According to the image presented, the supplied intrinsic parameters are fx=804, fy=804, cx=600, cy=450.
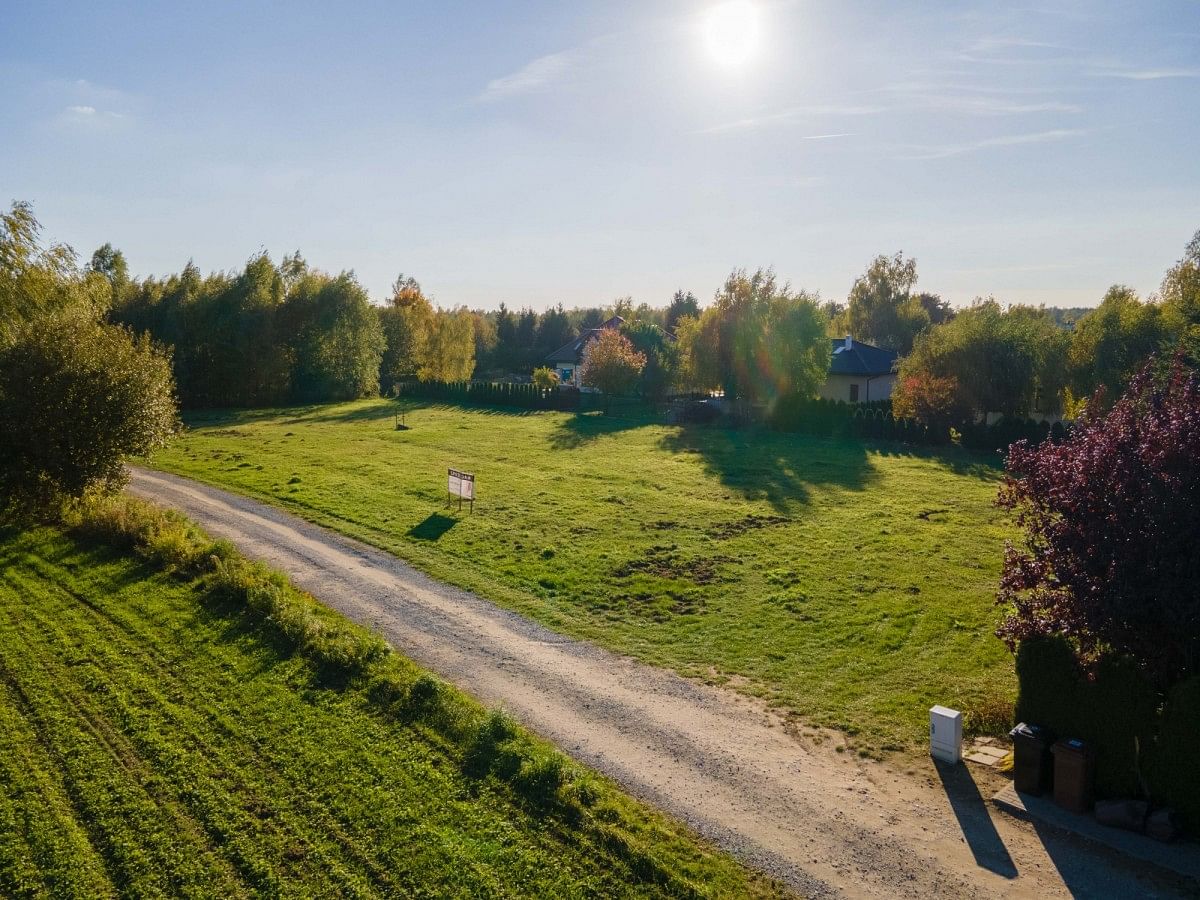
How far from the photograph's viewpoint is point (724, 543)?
2216 centimetres

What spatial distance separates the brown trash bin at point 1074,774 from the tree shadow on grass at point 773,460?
16.7 metres

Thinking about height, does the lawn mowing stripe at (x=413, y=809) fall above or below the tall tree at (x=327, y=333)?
below

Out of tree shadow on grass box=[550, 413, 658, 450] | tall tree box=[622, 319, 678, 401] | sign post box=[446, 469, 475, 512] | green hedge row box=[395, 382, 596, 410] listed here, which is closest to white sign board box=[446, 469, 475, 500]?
sign post box=[446, 469, 475, 512]

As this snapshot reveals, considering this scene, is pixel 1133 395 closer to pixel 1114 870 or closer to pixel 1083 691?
pixel 1083 691

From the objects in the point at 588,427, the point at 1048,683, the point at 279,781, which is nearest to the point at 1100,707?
the point at 1048,683

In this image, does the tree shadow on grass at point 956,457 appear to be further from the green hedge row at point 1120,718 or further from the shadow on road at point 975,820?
the shadow on road at point 975,820

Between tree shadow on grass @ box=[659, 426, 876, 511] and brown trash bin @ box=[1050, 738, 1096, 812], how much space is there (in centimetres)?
1665

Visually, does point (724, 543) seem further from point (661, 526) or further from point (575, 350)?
point (575, 350)

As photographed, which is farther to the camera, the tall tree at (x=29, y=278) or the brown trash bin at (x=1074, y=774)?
the tall tree at (x=29, y=278)

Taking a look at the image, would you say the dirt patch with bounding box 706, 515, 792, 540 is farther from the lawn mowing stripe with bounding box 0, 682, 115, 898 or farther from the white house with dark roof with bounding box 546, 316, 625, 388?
the white house with dark roof with bounding box 546, 316, 625, 388

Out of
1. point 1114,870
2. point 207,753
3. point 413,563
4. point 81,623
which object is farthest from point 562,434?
point 1114,870

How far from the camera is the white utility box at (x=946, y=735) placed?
1091 centimetres

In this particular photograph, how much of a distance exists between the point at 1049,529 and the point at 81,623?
16.7 meters

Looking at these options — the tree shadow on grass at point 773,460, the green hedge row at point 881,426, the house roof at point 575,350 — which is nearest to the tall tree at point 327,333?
the house roof at point 575,350
